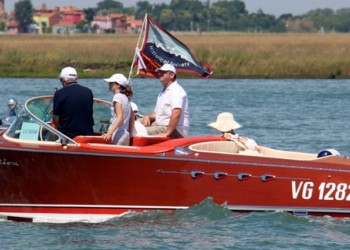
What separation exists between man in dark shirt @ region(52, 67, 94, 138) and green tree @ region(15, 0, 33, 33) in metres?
155

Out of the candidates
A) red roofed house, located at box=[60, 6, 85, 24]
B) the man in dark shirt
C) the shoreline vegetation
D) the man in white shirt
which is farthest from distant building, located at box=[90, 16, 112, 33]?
the man in dark shirt

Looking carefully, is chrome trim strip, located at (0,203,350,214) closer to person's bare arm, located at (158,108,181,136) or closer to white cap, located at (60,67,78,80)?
person's bare arm, located at (158,108,181,136)

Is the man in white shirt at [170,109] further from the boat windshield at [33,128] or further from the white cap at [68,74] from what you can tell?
the boat windshield at [33,128]

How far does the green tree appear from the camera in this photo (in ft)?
536

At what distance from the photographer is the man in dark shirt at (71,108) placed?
33.3ft

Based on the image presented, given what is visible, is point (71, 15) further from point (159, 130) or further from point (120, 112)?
point (120, 112)

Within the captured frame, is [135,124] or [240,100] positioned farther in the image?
[240,100]

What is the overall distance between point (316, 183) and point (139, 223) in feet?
6.52

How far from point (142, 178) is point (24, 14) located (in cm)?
15756

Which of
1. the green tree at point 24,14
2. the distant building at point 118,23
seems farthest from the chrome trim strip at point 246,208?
the green tree at point 24,14

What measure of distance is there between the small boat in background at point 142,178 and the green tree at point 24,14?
155 metres

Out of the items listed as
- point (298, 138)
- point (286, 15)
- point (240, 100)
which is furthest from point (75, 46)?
point (286, 15)

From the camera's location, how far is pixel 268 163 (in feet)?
32.8

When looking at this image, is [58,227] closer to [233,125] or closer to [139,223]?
[139,223]
